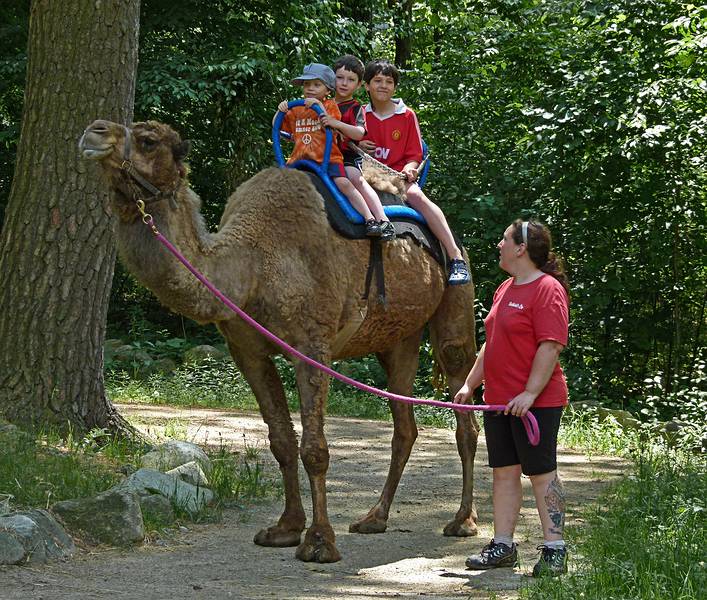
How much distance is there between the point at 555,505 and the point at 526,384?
0.65 m

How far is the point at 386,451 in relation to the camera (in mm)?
10594

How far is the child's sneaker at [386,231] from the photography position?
7016 mm

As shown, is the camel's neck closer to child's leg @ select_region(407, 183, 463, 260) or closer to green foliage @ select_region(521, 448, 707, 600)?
child's leg @ select_region(407, 183, 463, 260)

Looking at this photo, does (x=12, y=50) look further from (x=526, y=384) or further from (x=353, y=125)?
(x=526, y=384)

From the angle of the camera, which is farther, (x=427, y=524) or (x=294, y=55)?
(x=294, y=55)

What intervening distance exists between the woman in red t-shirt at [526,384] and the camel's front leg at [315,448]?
887mm

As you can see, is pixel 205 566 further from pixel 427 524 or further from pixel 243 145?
pixel 243 145

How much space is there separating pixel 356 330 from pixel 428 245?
103cm

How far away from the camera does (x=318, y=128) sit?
6.90 m

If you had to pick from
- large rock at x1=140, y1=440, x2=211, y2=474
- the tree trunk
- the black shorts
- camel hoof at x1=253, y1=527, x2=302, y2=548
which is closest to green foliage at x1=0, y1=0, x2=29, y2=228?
the tree trunk

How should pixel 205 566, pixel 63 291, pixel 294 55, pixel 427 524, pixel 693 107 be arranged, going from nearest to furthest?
pixel 205 566 < pixel 427 524 < pixel 63 291 < pixel 693 107 < pixel 294 55

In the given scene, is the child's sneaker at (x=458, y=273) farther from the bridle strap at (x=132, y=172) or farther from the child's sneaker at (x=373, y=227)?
the bridle strap at (x=132, y=172)

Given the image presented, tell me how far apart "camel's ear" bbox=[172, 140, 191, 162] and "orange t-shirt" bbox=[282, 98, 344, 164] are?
1035 millimetres

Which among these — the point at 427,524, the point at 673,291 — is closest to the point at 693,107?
the point at 673,291
